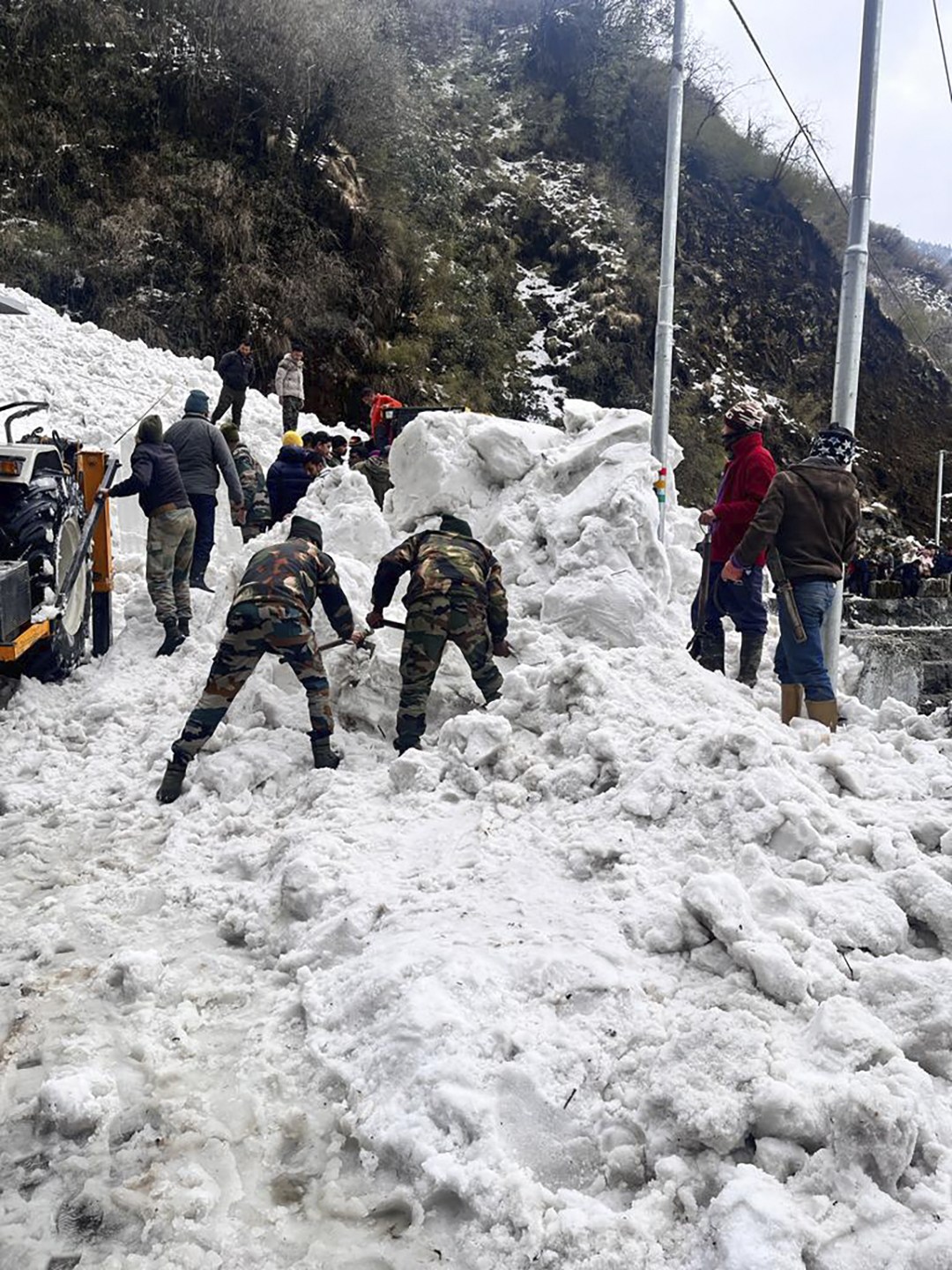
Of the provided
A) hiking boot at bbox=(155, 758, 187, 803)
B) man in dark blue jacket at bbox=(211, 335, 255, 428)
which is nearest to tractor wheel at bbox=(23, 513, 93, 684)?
hiking boot at bbox=(155, 758, 187, 803)

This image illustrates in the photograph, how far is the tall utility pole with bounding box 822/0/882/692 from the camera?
5648mm

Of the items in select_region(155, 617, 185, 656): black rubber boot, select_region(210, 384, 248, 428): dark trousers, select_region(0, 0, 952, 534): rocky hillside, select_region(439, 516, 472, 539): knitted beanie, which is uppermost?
select_region(0, 0, 952, 534): rocky hillside

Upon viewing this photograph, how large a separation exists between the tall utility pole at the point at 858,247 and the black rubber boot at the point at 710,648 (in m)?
0.70

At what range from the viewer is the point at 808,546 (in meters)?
5.03

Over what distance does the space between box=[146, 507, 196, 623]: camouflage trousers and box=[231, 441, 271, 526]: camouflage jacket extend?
7.83 ft

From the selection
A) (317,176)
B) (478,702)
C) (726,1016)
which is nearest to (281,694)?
(478,702)

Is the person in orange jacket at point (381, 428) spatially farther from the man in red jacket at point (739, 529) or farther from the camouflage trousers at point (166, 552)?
the man in red jacket at point (739, 529)

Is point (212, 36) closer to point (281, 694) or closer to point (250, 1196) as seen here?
point (281, 694)

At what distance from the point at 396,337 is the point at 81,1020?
2204 cm

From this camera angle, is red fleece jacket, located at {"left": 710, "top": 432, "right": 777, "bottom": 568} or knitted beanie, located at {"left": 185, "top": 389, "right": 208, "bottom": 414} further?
knitted beanie, located at {"left": 185, "top": 389, "right": 208, "bottom": 414}

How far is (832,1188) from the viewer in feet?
6.72

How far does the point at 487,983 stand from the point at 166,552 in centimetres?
508

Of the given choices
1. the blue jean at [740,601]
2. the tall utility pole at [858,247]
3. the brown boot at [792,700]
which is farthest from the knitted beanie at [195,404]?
the brown boot at [792,700]

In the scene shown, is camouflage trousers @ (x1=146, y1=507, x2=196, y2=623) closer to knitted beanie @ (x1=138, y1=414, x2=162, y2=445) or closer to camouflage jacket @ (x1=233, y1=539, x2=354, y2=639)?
knitted beanie @ (x1=138, y1=414, x2=162, y2=445)
